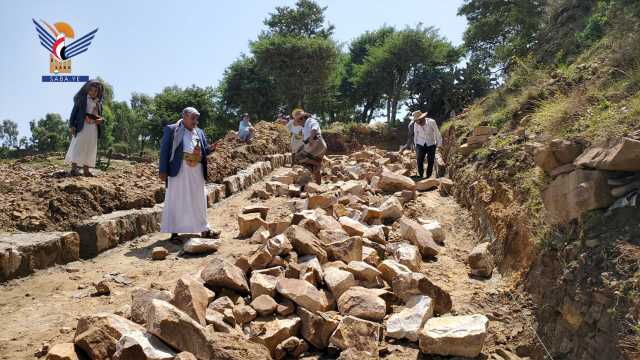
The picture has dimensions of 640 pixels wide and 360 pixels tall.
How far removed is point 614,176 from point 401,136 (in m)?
17.9

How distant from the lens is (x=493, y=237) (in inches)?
179

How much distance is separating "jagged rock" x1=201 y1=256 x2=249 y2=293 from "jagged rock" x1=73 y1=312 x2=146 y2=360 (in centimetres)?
74

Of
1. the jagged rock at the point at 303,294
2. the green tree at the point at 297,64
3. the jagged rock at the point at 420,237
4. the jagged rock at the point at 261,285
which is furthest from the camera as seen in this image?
the green tree at the point at 297,64

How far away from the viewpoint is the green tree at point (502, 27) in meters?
10.9

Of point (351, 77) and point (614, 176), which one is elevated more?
point (351, 77)

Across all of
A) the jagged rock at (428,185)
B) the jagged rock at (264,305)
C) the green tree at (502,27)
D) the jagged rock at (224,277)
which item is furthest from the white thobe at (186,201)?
the green tree at (502,27)

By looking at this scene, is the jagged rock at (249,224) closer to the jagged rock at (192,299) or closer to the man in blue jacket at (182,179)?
the man in blue jacket at (182,179)

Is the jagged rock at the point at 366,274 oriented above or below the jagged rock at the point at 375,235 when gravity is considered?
below

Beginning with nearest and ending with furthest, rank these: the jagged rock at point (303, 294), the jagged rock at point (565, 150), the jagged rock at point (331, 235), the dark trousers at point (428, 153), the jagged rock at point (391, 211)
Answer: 1. the jagged rock at point (303, 294)
2. the jagged rock at point (565, 150)
3. the jagged rock at point (331, 235)
4. the jagged rock at point (391, 211)
5. the dark trousers at point (428, 153)

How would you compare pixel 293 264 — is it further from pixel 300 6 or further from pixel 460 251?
pixel 300 6

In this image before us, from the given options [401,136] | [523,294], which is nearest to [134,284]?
[523,294]

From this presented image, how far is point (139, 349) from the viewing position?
2.24 m

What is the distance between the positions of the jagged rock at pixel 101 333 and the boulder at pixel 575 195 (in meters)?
2.71

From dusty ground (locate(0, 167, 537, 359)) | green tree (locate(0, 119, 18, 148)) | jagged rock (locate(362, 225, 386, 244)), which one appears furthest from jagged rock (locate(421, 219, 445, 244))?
green tree (locate(0, 119, 18, 148))
